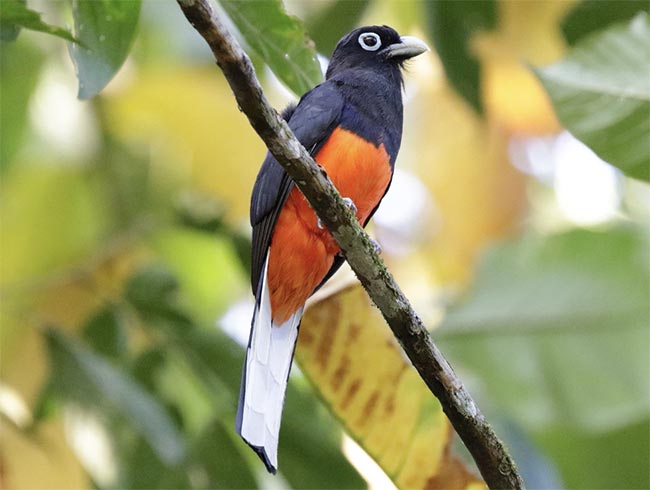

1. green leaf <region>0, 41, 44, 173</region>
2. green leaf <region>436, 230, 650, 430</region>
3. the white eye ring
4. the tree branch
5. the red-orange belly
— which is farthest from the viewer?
green leaf <region>0, 41, 44, 173</region>

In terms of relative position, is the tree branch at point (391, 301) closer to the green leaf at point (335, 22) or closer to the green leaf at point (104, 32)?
the green leaf at point (104, 32)

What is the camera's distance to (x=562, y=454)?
16.8ft

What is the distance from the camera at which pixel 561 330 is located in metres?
5.25

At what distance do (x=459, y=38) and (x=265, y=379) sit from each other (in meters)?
2.10

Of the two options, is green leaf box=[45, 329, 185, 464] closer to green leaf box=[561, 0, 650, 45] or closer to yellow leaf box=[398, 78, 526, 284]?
green leaf box=[561, 0, 650, 45]

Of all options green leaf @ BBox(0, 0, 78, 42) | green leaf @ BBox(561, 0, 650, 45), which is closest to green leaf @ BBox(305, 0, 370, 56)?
green leaf @ BBox(561, 0, 650, 45)

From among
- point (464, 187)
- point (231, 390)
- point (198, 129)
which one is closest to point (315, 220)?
point (231, 390)

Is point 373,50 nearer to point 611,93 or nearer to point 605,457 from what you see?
point 611,93

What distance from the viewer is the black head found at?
3945 mm

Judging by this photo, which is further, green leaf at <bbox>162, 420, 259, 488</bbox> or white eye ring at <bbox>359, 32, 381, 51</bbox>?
green leaf at <bbox>162, 420, 259, 488</bbox>

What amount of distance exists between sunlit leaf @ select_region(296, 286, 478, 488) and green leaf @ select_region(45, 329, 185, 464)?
880 mm

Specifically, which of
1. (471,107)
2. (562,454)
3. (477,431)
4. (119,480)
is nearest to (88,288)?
(119,480)

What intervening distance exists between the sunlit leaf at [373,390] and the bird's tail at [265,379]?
0.47 feet

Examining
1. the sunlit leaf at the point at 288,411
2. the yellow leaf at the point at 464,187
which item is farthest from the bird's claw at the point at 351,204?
the yellow leaf at the point at 464,187
